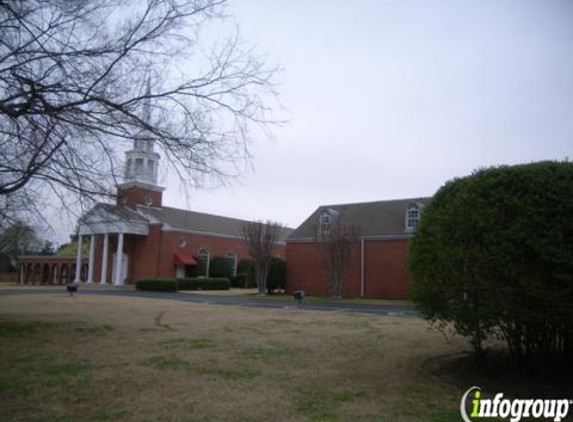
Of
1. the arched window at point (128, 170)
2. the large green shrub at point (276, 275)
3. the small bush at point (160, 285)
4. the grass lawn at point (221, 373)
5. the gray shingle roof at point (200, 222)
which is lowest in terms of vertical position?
the grass lawn at point (221, 373)

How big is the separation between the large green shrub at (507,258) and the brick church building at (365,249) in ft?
79.5

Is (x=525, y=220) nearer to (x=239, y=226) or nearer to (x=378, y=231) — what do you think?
(x=378, y=231)

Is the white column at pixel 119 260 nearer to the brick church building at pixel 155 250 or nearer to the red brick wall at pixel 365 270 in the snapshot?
the brick church building at pixel 155 250

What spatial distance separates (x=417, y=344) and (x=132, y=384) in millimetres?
6699

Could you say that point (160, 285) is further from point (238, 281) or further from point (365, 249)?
point (365, 249)

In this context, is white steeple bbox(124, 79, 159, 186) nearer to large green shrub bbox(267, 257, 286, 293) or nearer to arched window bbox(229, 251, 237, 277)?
large green shrub bbox(267, 257, 286, 293)

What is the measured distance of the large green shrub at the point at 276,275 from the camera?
3841 cm

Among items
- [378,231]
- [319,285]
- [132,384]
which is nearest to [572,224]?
[132,384]

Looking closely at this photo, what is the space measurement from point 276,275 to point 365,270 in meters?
7.08

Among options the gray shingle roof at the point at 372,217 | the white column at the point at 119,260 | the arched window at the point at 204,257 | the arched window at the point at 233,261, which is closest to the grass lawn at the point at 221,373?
the gray shingle roof at the point at 372,217

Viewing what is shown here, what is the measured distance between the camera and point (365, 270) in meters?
35.3

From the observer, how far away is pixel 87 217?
1091 centimetres

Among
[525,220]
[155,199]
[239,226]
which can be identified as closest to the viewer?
[525,220]

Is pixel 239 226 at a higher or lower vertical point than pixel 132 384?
higher
